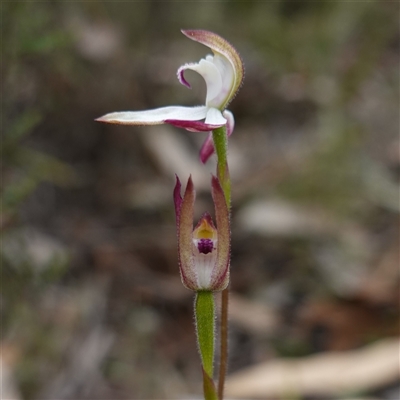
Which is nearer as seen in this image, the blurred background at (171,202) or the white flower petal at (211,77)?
the white flower petal at (211,77)

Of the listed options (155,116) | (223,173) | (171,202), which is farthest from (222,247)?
(171,202)

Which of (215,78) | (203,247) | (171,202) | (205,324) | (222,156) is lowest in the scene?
(171,202)

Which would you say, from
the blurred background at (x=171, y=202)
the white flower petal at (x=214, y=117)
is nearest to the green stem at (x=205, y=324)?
the white flower petal at (x=214, y=117)

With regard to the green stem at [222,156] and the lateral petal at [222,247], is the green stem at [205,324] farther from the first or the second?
the green stem at [222,156]

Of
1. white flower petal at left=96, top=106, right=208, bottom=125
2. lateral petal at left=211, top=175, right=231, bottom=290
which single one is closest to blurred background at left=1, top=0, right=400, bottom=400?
white flower petal at left=96, top=106, right=208, bottom=125

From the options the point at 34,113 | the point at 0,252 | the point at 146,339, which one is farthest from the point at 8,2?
the point at 146,339

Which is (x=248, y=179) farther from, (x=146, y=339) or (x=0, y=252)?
(x=0, y=252)

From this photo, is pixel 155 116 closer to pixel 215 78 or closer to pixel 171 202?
pixel 215 78
